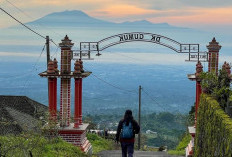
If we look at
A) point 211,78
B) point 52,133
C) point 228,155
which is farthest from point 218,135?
point 52,133

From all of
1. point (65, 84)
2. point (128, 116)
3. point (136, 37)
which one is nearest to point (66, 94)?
point (65, 84)

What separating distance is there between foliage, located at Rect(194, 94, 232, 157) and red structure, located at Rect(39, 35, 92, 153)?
719cm

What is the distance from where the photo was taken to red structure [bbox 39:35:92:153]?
19297 mm

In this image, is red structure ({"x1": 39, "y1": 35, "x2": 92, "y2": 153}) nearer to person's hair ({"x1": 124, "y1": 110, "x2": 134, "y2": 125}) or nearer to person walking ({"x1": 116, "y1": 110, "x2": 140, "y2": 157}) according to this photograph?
person walking ({"x1": 116, "y1": 110, "x2": 140, "y2": 157})

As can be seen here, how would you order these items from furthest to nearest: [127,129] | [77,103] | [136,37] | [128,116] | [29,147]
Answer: [136,37] < [77,103] < [127,129] < [128,116] < [29,147]

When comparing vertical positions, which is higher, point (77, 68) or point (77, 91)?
point (77, 68)

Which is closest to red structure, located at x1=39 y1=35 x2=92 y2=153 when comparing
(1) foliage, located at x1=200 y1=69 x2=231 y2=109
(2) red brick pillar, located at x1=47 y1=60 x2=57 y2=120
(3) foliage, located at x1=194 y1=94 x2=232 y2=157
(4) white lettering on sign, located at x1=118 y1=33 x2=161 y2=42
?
(2) red brick pillar, located at x1=47 y1=60 x2=57 y2=120

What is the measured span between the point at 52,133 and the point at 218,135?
9.86m

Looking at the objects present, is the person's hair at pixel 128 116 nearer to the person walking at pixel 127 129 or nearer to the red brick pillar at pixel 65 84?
the person walking at pixel 127 129

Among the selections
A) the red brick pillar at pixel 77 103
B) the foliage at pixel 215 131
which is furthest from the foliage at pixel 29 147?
the foliage at pixel 215 131

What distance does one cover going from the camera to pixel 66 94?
19.8 metres

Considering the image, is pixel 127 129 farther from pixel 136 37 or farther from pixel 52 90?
pixel 136 37

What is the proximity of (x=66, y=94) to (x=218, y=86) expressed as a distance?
7.09 m

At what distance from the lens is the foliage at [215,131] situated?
839cm
